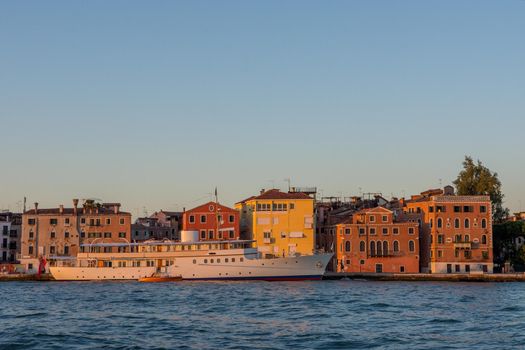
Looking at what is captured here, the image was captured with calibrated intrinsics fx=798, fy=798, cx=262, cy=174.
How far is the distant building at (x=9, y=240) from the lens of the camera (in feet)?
294

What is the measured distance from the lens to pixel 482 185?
286ft

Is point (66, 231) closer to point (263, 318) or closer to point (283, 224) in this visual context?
point (283, 224)

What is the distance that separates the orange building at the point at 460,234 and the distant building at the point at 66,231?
3136cm

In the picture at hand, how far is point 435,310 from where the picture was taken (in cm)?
4366

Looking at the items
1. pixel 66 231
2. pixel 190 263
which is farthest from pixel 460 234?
pixel 66 231

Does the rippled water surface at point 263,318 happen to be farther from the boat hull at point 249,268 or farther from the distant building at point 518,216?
the distant building at point 518,216

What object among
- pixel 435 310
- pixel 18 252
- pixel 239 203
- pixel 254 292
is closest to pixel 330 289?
pixel 254 292

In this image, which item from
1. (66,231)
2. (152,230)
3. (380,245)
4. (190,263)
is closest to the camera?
(190,263)

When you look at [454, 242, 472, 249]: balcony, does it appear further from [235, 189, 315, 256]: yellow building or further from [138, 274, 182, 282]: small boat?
[138, 274, 182, 282]: small boat

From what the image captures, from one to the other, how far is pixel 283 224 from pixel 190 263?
11691 mm

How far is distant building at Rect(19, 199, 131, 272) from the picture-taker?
3263 inches

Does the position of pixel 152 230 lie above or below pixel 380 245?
above

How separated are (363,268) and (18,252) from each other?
3895cm

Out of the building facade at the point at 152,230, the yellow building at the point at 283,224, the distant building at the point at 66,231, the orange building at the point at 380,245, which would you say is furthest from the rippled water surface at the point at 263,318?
the building facade at the point at 152,230
